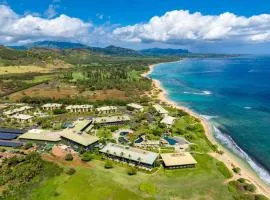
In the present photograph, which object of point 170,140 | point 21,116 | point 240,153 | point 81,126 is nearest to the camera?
point 240,153

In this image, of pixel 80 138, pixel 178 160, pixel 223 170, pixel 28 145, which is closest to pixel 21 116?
pixel 28 145

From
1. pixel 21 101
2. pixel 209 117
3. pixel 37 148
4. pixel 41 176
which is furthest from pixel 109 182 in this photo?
pixel 21 101

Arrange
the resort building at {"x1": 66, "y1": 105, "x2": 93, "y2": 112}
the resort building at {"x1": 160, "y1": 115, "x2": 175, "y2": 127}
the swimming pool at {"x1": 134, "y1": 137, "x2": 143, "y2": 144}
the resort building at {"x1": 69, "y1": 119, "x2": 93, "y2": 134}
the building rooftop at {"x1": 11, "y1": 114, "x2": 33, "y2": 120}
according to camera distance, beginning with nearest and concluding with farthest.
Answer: the swimming pool at {"x1": 134, "y1": 137, "x2": 143, "y2": 144}
the resort building at {"x1": 69, "y1": 119, "x2": 93, "y2": 134}
the resort building at {"x1": 160, "y1": 115, "x2": 175, "y2": 127}
the building rooftop at {"x1": 11, "y1": 114, "x2": 33, "y2": 120}
the resort building at {"x1": 66, "y1": 105, "x2": 93, "y2": 112}

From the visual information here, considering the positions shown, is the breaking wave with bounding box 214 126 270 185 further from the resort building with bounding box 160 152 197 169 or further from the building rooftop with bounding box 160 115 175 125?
the resort building with bounding box 160 152 197 169

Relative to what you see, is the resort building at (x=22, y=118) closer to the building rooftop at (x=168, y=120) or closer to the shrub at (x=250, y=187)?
the building rooftop at (x=168, y=120)

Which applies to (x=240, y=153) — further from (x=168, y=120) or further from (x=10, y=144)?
(x=10, y=144)

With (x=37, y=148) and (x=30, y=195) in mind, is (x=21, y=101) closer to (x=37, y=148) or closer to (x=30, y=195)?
(x=37, y=148)

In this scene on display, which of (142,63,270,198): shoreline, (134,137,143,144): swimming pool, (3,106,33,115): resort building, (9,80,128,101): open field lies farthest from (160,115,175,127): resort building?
(3,106,33,115): resort building
